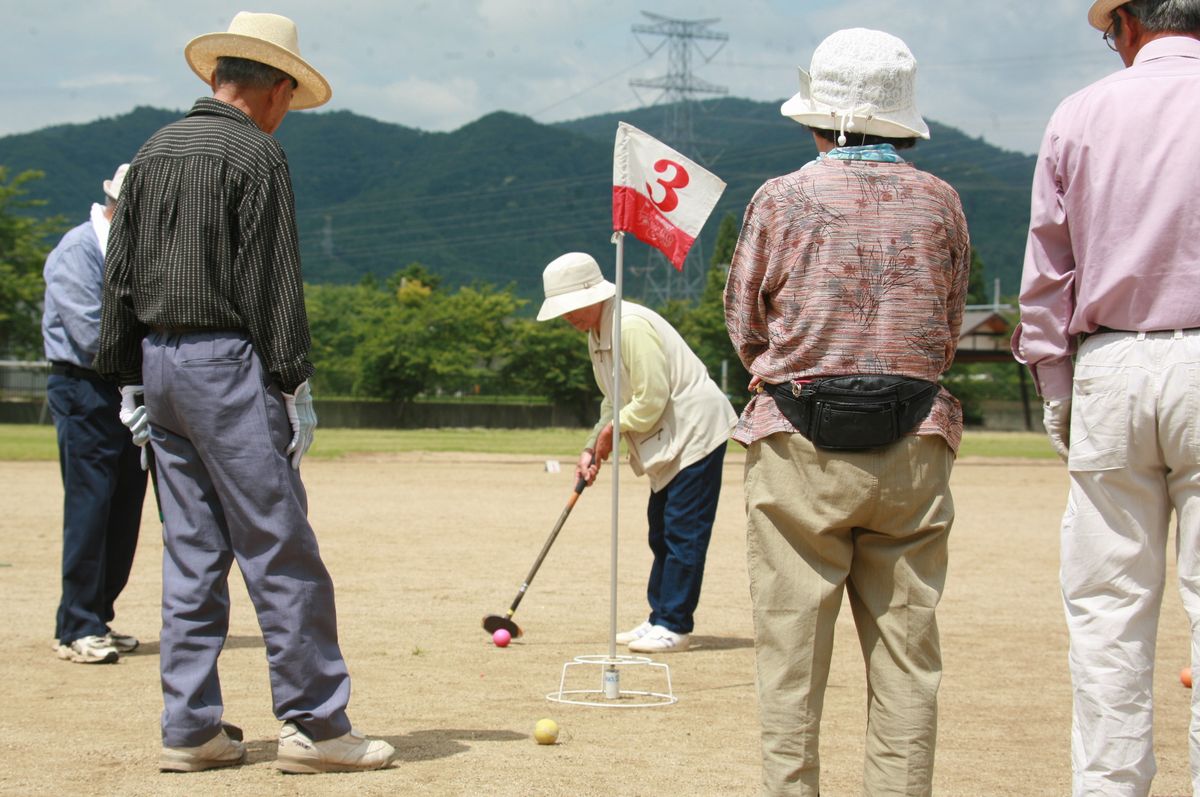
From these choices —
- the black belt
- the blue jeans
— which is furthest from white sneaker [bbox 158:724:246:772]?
the blue jeans

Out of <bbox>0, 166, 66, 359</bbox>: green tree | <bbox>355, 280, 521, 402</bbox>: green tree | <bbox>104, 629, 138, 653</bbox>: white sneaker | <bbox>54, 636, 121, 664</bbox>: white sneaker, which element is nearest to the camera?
<bbox>54, 636, 121, 664</bbox>: white sneaker

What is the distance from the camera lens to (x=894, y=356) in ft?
11.9

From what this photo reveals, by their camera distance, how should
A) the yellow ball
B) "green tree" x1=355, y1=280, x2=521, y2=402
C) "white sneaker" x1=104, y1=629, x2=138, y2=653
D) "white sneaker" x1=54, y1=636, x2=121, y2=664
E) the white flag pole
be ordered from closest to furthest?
the yellow ball
the white flag pole
"white sneaker" x1=54, y1=636, x2=121, y2=664
"white sneaker" x1=104, y1=629, x2=138, y2=653
"green tree" x1=355, y1=280, x2=521, y2=402

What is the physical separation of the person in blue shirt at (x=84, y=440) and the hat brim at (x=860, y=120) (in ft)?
Result: 12.8

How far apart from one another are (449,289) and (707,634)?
7821 centimetres

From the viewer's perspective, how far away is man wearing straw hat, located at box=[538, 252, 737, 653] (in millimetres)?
7055

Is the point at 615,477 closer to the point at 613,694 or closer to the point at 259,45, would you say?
the point at 613,694

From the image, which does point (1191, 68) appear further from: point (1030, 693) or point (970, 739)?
point (1030, 693)

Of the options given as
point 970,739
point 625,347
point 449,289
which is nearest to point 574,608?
point 625,347

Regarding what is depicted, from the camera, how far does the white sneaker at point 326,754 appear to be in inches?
178

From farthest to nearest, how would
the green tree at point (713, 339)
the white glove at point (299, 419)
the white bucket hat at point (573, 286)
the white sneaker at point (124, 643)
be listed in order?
1. the green tree at point (713, 339)
2. the white bucket hat at point (573, 286)
3. the white sneaker at point (124, 643)
4. the white glove at point (299, 419)

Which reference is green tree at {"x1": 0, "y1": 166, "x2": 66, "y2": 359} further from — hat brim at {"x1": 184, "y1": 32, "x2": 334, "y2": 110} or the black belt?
hat brim at {"x1": 184, "y1": 32, "x2": 334, "y2": 110}

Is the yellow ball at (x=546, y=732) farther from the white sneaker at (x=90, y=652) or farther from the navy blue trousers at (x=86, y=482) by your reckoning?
the navy blue trousers at (x=86, y=482)

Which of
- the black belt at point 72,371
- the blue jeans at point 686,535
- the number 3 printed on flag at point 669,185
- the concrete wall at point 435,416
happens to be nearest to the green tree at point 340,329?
the concrete wall at point 435,416
